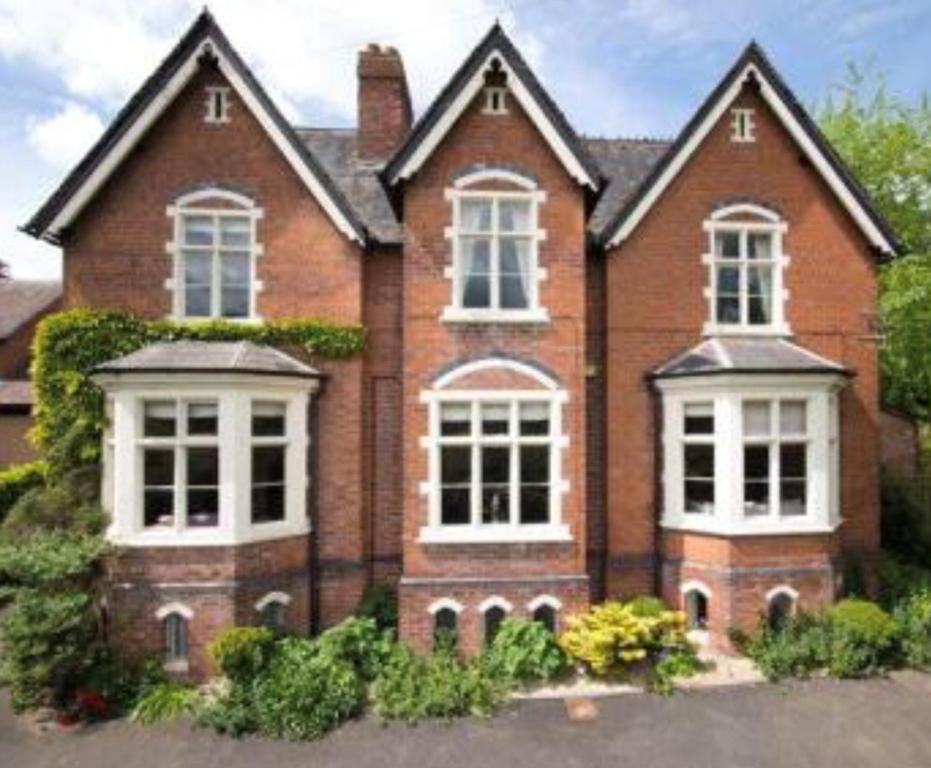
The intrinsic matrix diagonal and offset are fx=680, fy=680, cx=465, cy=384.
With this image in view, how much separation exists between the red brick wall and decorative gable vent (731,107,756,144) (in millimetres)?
129

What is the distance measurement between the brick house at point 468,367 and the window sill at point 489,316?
6 centimetres

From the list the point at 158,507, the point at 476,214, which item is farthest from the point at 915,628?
the point at 158,507

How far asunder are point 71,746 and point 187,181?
906 cm

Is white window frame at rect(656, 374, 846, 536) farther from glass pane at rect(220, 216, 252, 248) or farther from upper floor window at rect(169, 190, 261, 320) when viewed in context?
glass pane at rect(220, 216, 252, 248)

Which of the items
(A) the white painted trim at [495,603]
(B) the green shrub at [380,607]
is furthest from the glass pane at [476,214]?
(B) the green shrub at [380,607]

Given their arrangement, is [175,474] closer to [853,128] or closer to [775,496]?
[775,496]

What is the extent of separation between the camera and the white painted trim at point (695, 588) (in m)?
11.9

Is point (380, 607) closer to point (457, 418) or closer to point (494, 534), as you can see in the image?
point (494, 534)

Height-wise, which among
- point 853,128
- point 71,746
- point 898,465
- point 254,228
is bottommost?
point 71,746

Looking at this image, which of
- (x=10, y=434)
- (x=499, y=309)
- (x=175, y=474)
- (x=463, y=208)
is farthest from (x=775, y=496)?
(x=10, y=434)

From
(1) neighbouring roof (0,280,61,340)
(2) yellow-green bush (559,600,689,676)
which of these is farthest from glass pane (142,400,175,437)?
(1) neighbouring roof (0,280,61,340)

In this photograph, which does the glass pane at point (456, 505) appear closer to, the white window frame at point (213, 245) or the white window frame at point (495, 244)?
the white window frame at point (495, 244)

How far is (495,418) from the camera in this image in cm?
1187

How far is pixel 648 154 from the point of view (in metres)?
15.6
